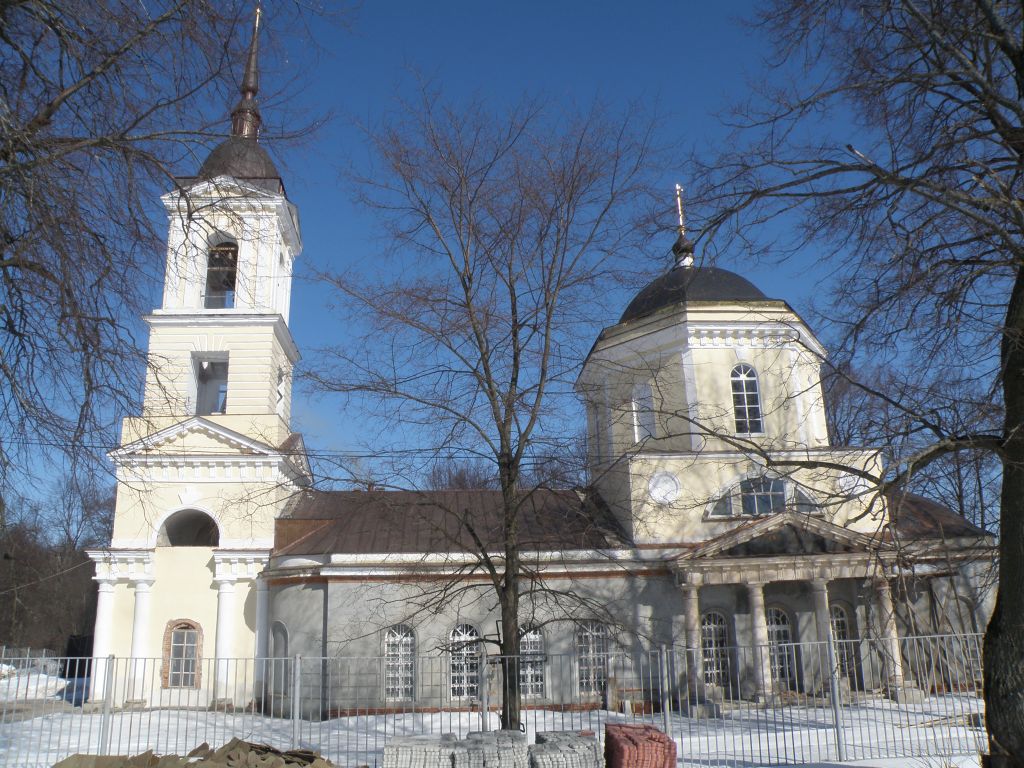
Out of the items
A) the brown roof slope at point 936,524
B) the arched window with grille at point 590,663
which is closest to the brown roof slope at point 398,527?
the arched window with grille at point 590,663

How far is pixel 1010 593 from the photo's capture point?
7.37 metres

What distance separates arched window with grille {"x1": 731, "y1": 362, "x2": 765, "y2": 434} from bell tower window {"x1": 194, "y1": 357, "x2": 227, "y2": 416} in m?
15.1

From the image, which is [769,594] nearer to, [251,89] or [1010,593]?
[1010,593]

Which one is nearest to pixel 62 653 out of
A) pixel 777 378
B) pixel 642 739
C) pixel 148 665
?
pixel 148 665

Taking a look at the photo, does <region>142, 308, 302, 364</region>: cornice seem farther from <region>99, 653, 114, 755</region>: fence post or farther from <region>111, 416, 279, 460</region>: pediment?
<region>99, 653, 114, 755</region>: fence post

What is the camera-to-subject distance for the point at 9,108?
20.6 ft

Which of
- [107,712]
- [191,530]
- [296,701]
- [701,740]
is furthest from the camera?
[191,530]

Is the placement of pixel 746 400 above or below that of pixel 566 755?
above

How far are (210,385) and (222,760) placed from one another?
1886cm

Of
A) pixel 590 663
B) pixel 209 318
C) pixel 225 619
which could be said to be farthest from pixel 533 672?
pixel 209 318

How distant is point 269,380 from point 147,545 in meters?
5.58

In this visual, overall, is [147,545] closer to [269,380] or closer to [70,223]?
[269,380]

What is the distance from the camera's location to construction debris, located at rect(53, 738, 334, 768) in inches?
346

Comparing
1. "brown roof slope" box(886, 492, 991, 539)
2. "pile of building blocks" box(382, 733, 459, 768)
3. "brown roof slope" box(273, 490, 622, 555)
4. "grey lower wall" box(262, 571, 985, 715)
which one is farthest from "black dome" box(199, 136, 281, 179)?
"brown roof slope" box(886, 492, 991, 539)
